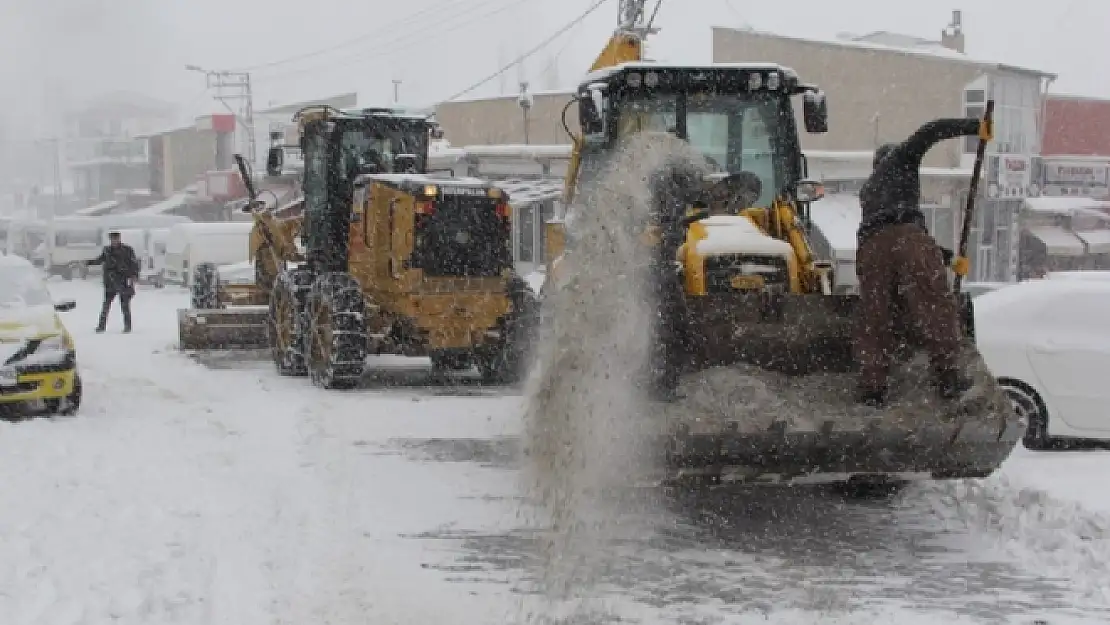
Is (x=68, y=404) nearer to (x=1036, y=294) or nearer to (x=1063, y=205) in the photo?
(x=1036, y=294)

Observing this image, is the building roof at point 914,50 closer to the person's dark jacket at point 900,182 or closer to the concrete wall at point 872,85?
the concrete wall at point 872,85

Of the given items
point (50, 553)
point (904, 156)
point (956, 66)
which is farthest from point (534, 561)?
point (956, 66)

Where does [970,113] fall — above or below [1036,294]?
above

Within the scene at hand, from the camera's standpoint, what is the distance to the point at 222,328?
17219mm

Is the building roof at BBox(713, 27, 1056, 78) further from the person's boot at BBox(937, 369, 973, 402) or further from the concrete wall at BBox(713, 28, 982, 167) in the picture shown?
the person's boot at BBox(937, 369, 973, 402)

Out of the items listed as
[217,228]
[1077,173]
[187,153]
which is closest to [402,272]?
[217,228]

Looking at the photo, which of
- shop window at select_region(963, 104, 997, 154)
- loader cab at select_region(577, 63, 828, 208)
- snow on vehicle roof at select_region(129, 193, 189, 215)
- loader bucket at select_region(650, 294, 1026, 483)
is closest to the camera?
loader bucket at select_region(650, 294, 1026, 483)

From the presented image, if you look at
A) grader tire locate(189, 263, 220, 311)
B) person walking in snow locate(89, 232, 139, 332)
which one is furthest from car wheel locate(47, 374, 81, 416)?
person walking in snow locate(89, 232, 139, 332)

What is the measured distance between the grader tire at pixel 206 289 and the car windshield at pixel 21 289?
18.9 ft

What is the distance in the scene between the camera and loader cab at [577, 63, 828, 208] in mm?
8562

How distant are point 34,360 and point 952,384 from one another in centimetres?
798

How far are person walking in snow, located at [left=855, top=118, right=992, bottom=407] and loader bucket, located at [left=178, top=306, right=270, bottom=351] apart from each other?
440 inches

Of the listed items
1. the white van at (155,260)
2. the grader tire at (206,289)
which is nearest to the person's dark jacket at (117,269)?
the grader tire at (206,289)

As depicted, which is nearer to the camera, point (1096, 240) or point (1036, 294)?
point (1036, 294)
